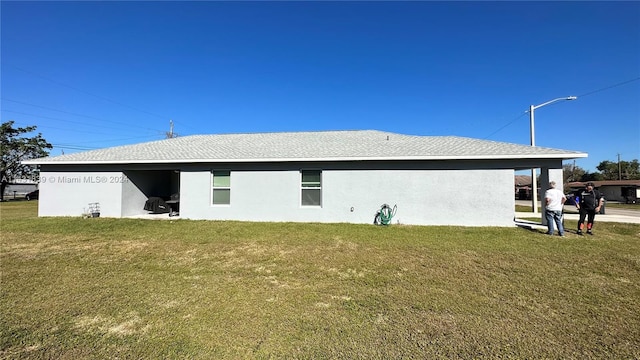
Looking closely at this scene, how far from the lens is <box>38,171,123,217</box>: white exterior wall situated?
12.3 meters

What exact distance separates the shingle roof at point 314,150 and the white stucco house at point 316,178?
0.04 meters

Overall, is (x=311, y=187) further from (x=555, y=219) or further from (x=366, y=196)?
(x=555, y=219)

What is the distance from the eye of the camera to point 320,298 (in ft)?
13.6

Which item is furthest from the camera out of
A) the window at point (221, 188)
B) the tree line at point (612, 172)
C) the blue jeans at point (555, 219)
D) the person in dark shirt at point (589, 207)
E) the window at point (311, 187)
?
the tree line at point (612, 172)

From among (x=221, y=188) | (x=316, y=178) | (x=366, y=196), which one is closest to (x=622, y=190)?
(x=366, y=196)

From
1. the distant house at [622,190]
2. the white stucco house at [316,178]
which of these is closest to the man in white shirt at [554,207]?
the white stucco house at [316,178]

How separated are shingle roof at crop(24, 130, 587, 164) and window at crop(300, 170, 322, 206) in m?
0.73

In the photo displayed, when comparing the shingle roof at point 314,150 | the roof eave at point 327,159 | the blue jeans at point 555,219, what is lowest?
the blue jeans at point 555,219

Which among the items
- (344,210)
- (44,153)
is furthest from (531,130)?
(44,153)

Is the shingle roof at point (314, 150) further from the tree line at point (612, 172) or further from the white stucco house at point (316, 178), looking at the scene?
the tree line at point (612, 172)

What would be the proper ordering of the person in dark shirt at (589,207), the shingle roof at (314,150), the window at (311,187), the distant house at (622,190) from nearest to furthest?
1. the person in dark shirt at (589,207)
2. the shingle roof at (314,150)
3. the window at (311,187)
4. the distant house at (622,190)

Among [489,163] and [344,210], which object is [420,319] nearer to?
[344,210]

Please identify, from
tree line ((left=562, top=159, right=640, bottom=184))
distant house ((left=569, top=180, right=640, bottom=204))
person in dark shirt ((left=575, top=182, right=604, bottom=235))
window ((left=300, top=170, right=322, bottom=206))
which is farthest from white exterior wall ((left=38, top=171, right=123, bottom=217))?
tree line ((left=562, top=159, right=640, bottom=184))

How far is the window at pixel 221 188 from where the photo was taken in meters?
11.8
